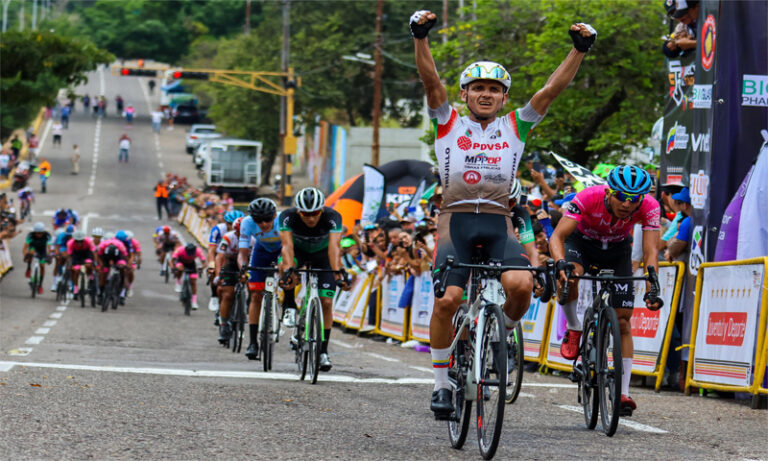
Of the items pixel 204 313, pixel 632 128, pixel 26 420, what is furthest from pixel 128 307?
pixel 26 420

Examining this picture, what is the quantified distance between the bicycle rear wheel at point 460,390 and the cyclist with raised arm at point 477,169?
0.06 metres

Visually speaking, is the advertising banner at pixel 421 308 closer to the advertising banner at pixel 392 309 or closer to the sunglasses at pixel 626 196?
the advertising banner at pixel 392 309

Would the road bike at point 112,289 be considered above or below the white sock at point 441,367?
below

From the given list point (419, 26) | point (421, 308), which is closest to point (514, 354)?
point (419, 26)

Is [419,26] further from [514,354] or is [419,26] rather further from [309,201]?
[309,201]

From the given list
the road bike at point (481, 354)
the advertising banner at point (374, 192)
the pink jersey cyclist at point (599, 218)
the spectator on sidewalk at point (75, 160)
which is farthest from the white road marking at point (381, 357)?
the spectator on sidewalk at point (75, 160)

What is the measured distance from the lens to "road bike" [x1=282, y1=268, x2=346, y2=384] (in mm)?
11898

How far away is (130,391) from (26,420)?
2.03 m

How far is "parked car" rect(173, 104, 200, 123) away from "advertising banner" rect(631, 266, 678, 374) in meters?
101

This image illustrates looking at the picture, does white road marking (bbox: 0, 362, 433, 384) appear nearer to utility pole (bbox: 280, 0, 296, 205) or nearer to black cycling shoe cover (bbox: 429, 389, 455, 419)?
black cycling shoe cover (bbox: 429, 389, 455, 419)

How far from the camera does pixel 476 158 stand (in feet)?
26.5

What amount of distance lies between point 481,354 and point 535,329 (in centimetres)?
818

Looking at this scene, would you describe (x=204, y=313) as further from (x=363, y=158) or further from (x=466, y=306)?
(x=363, y=158)

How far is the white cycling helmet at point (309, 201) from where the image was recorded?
12.2 meters
